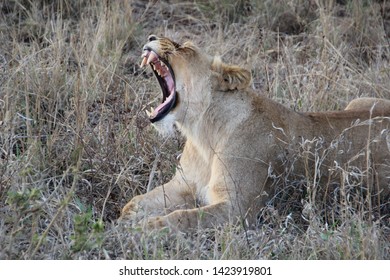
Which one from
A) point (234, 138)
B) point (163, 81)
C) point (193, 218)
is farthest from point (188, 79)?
point (193, 218)

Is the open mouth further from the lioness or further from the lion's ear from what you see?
the lion's ear

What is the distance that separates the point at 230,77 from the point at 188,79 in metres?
0.20

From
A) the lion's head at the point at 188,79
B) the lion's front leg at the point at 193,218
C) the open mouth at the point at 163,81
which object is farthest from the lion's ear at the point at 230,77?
the lion's front leg at the point at 193,218

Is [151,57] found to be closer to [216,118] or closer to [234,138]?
[216,118]

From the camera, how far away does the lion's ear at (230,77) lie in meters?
4.68

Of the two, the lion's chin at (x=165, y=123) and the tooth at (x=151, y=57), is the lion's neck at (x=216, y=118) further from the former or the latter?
the tooth at (x=151, y=57)

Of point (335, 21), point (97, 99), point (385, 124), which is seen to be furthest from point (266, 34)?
point (385, 124)

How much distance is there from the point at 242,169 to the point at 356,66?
221 centimetres

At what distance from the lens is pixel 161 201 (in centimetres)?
472

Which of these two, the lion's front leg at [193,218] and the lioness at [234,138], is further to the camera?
the lioness at [234,138]

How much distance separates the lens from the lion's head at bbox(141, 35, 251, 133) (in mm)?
4688

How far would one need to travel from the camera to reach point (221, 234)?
4133mm

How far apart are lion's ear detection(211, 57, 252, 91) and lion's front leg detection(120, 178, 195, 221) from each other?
0.52m
